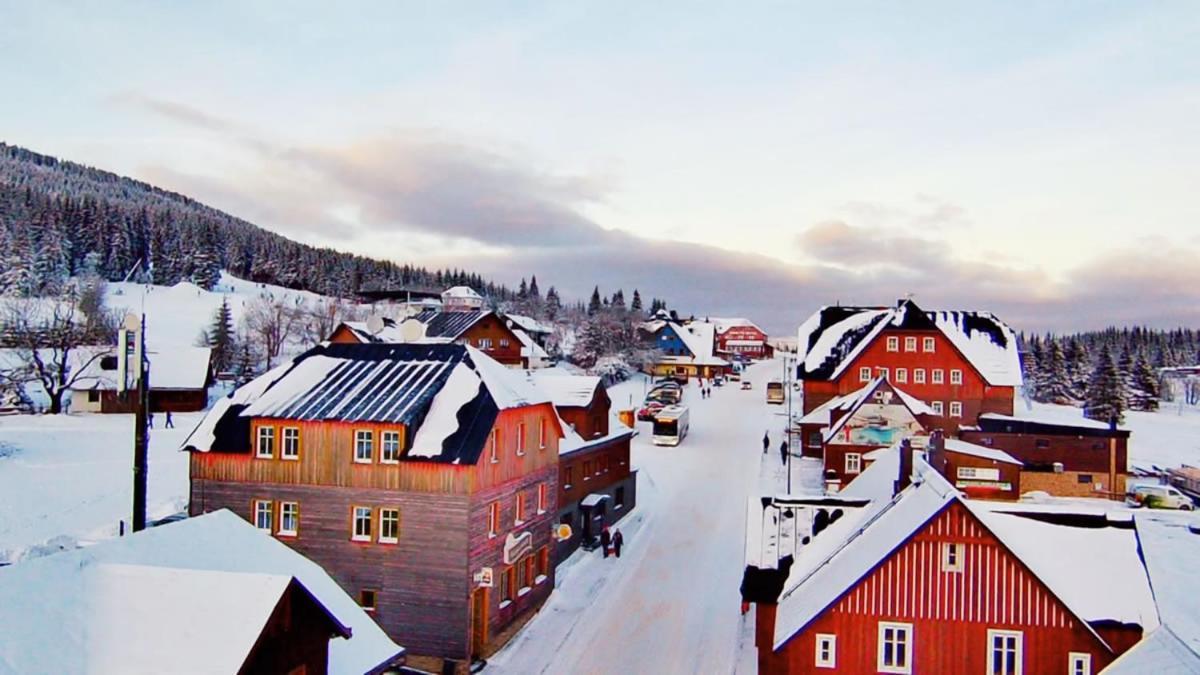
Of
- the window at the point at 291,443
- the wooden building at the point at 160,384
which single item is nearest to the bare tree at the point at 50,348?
the wooden building at the point at 160,384

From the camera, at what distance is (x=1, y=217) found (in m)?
128

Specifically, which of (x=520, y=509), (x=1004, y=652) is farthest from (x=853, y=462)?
(x=1004, y=652)

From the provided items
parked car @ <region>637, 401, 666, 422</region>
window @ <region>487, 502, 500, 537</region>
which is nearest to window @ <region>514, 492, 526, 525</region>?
window @ <region>487, 502, 500, 537</region>

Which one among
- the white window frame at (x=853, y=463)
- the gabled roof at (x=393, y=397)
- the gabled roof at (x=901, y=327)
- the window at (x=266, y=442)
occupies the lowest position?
the white window frame at (x=853, y=463)

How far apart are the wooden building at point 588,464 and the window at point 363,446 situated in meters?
10.5

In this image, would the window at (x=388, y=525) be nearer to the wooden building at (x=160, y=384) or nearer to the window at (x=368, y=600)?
the window at (x=368, y=600)

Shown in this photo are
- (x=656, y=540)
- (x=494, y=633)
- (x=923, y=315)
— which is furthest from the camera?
(x=923, y=315)

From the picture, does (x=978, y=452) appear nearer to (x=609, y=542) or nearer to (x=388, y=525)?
(x=609, y=542)

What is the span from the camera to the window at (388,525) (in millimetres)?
26016

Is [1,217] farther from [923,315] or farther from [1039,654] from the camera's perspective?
[1039,654]

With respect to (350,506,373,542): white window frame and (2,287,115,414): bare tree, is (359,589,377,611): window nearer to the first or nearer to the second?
(350,506,373,542): white window frame

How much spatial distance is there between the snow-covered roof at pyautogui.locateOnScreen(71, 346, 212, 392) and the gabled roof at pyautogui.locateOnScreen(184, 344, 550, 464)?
40551 mm

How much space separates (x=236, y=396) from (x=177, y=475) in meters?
18.1

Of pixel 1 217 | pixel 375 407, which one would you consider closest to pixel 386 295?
pixel 1 217
